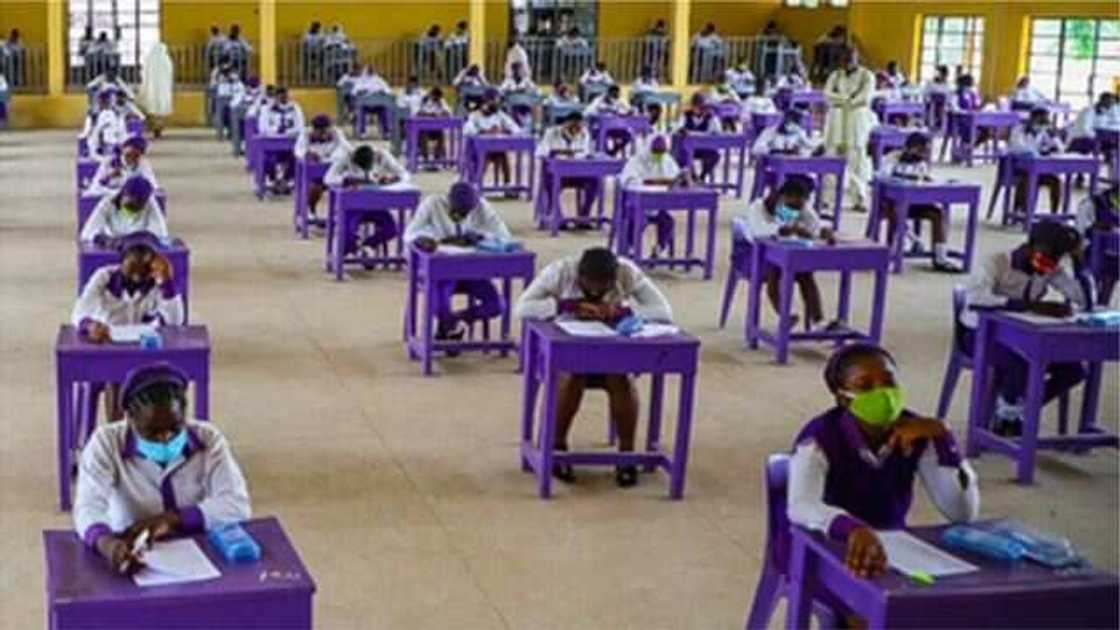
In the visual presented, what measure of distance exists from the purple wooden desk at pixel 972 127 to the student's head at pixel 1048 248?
523 inches

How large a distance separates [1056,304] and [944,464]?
10.8 feet

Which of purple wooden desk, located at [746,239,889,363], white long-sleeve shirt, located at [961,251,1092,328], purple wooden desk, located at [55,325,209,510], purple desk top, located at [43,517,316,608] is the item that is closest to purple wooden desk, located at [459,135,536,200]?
purple wooden desk, located at [746,239,889,363]

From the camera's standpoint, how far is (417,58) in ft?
93.6

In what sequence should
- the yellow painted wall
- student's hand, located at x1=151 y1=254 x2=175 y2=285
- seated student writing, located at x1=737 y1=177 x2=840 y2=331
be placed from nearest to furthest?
student's hand, located at x1=151 y1=254 x2=175 y2=285
seated student writing, located at x1=737 y1=177 x2=840 y2=331
the yellow painted wall

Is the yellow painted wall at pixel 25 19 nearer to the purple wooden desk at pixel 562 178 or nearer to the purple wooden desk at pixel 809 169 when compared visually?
the purple wooden desk at pixel 562 178

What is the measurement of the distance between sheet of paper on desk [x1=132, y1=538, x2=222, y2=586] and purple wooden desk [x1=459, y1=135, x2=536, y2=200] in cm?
1229

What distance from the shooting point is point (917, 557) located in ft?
12.8

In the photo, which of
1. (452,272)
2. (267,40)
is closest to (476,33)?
(267,40)

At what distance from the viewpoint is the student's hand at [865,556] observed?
377cm

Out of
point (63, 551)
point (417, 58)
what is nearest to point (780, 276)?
point (63, 551)

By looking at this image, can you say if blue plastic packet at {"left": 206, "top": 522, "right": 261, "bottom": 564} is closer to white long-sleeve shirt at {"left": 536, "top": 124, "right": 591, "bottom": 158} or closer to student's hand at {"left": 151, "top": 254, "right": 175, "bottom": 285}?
student's hand at {"left": 151, "top": 254, "right": 175, "bottom": 285}

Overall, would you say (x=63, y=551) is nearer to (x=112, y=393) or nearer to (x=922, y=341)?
(x=112, y=393)

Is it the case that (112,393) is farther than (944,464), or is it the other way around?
(112,393)

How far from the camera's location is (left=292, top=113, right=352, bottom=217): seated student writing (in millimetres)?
14211
